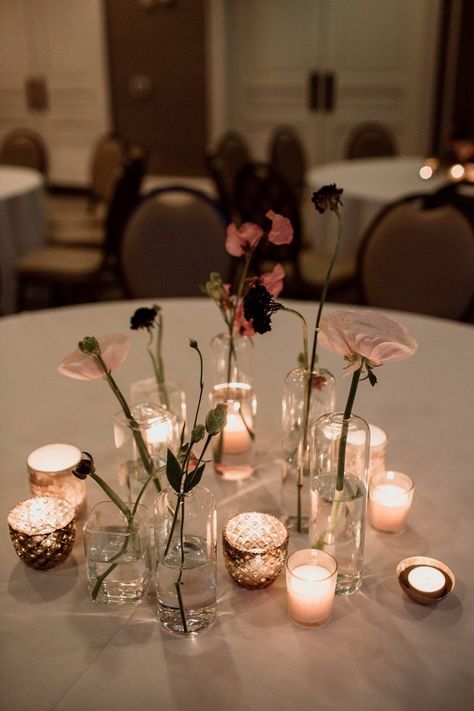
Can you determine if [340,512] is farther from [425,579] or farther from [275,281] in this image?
[275,281]

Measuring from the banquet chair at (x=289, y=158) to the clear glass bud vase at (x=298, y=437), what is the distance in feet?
12.7

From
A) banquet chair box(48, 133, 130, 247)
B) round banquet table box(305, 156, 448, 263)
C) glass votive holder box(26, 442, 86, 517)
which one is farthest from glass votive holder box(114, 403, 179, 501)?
banquet chair box(48, 133, 130, 247)

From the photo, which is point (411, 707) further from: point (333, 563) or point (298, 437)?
point (298, 437)

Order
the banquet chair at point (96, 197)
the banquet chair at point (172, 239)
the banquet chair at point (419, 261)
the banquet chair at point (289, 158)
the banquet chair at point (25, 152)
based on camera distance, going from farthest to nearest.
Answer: the banquet chair at point (289, 158) < the banquet chair at point (25, 152) < the banquet chair at point (96, 197) < the banquet chair at point (172, 239) < the banquet chair at point (419, 261)

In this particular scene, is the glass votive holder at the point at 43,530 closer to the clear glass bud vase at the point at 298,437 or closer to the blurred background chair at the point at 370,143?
the clear glass bud vase at the point at 298,437

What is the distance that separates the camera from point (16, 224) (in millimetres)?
3373

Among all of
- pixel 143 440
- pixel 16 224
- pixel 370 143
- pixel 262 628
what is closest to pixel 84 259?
pixel 16 224

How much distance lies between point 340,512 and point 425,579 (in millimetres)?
120

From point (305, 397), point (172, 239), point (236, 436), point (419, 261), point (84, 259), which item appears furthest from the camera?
point (84, 259)

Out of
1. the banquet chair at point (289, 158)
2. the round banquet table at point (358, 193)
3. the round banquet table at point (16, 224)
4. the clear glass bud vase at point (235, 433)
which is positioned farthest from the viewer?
the banquet chair at point (289, 158)

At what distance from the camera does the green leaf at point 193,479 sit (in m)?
0.70

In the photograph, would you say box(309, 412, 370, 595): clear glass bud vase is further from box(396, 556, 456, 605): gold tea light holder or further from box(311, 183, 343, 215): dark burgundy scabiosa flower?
box(311, 183, 343, 215): dark burgundy scabiosa flower

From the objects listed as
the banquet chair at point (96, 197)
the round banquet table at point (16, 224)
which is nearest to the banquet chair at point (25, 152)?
the banquet chair at point (96, 197)

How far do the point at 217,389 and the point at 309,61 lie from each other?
5.41 metres
